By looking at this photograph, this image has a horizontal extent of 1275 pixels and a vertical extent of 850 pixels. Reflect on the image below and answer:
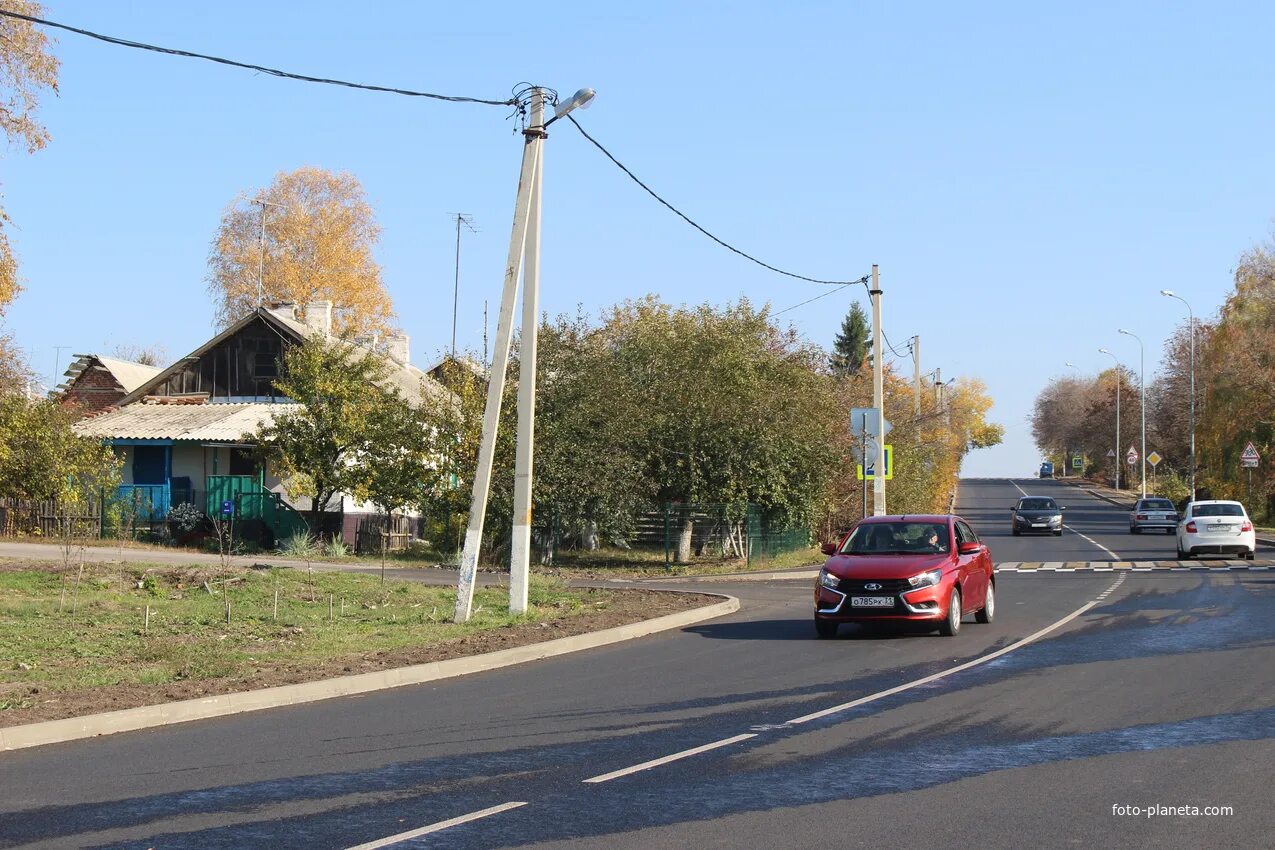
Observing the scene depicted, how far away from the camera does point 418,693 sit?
1255cm

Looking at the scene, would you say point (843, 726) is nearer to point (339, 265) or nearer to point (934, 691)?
point (934, 691)

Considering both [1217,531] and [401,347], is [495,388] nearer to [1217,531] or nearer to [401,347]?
[1217,531]

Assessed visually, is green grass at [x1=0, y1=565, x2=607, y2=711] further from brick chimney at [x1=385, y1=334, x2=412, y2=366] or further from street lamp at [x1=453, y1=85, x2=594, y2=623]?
brick chimney at [x1=385, y1=334, x2=412, y2=366]

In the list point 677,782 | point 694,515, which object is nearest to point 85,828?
point 677,782

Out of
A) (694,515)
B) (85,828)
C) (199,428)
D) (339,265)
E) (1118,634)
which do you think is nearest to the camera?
(85,828)

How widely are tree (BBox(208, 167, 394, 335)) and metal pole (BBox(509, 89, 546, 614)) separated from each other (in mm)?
46538

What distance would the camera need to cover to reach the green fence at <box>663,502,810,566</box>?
34.4 metres

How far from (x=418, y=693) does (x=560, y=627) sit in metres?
5.23

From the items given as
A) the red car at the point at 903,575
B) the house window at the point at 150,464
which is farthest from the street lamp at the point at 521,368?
the house window at the point at 150,464

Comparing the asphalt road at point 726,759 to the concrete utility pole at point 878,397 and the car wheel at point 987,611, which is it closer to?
the car wheel at point 987,611

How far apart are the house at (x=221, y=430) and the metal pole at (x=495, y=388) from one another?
1616 centimetres

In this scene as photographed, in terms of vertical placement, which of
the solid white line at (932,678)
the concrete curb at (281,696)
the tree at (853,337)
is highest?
the tree at (853,337)

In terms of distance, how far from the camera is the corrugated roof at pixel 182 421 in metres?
38.4

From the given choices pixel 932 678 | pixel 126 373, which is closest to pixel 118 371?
pixel 126 373
